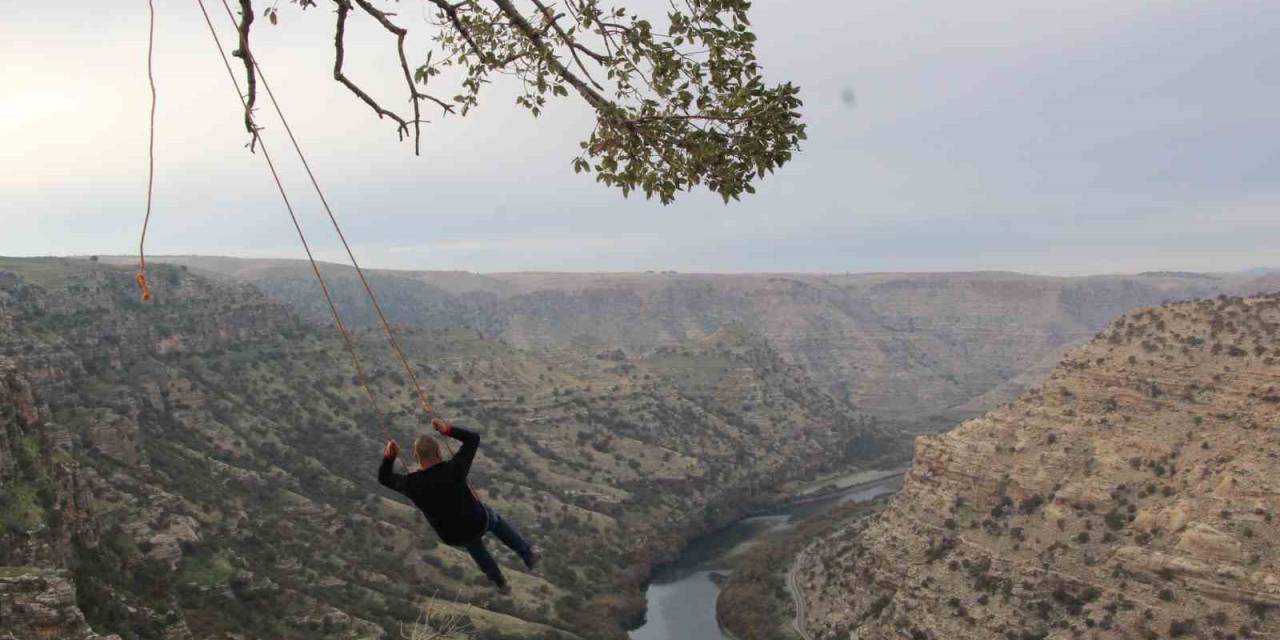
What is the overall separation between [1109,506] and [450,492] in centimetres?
4024

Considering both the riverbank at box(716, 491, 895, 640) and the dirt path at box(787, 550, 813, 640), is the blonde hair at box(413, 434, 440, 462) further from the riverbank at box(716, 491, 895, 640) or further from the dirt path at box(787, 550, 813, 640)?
the riverbank at box(716, 491, 895, 640)

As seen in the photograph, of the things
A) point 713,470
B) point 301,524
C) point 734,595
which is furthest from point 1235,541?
point 713,470

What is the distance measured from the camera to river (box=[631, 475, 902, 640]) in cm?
5922

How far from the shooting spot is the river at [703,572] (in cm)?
5922

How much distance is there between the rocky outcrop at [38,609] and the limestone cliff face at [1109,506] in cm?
3331

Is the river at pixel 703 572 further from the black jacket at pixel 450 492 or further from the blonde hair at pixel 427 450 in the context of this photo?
the blonde hair at pixel 427 450

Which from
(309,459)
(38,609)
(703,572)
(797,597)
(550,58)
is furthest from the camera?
(703,572)

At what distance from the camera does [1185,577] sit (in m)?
34.2

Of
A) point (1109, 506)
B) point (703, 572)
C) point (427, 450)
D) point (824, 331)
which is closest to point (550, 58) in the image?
point (427, 450)

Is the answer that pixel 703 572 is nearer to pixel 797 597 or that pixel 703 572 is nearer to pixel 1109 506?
pixel 797 597

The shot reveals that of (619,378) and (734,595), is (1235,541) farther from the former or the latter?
(619,378)

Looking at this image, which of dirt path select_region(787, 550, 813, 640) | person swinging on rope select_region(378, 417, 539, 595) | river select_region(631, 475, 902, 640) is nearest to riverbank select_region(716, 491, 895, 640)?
dirt path select_region(787, 550, 813, 640)

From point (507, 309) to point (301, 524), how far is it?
143523mm

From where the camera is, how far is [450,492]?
812 cm
